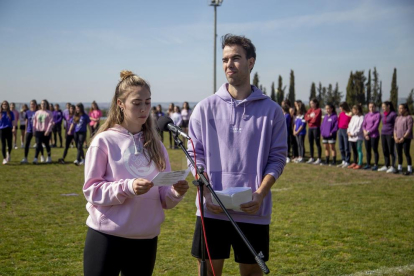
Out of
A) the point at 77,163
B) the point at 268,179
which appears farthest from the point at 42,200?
the point at 268,179

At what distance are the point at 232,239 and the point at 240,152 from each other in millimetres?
716

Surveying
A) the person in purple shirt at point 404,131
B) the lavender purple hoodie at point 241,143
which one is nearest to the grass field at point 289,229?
the lavender purple hoodie at point 241,143

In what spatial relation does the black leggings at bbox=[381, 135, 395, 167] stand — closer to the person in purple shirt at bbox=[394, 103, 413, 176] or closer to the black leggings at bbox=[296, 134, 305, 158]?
the person in purple shirt at bbox=[394, 103, 413, 176]

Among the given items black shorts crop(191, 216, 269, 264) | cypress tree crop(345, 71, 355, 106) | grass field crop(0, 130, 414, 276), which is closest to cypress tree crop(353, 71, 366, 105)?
cypress tree crop(345, 71, 355, 106)

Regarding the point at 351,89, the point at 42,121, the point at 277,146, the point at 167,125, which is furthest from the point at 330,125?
the point at 351,89

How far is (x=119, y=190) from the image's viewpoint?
268cm

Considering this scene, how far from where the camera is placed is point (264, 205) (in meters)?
3.29

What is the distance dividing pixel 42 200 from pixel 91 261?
682 cm

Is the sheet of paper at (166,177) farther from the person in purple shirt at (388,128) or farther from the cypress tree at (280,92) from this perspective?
the cypress tree at (280,92)

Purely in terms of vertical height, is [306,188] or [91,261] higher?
[91,261]

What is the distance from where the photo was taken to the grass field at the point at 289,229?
5137 millimetres

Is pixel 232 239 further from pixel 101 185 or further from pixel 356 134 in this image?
pixel 356 134

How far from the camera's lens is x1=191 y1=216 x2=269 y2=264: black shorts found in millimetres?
3271

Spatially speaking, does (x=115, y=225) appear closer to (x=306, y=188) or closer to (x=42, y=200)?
(x=42, y=200)
